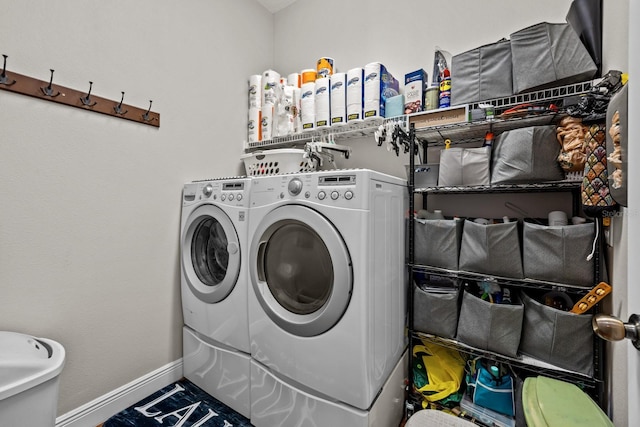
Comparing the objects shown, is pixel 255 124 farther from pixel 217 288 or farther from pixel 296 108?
pixel 217 288

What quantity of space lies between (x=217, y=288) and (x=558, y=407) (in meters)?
1.53

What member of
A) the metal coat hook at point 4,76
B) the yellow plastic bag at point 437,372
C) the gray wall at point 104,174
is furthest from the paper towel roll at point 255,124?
the yellow plastic bag at point 437,372

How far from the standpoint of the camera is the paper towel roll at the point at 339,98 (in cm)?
187

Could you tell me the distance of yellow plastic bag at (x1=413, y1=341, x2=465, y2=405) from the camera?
145 cm

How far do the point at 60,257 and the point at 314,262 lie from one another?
4.13 feet

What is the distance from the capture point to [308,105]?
6.66 ft

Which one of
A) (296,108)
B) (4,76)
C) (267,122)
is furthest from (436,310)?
(4,76)

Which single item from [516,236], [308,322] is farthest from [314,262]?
[516,236]

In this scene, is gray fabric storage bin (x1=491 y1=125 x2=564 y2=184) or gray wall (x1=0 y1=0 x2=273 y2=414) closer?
gray fabric storage bin (x1=491 y1=125 x2=564 y2=184)

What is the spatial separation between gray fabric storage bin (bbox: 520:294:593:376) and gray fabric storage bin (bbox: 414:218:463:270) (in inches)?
14.5

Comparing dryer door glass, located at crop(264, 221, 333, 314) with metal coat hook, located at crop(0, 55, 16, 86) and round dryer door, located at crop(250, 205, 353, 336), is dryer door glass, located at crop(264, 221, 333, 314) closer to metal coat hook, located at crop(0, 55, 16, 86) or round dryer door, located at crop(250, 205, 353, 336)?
round dryer door, located at crop(250, 205, 353, 336)

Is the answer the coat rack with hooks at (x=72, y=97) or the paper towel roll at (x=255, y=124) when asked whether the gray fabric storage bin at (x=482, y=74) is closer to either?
the paper towel roll at (x=255, y=124)

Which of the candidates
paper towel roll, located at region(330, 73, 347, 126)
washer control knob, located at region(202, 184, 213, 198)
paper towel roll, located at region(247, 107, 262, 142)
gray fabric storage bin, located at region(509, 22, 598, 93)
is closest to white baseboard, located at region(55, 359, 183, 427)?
washer control knob, located at region(202, 184, 213, 198)

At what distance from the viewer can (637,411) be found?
47 cm
